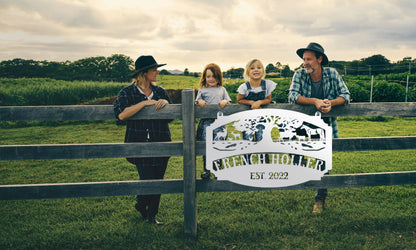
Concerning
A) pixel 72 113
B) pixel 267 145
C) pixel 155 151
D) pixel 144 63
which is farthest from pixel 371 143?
pixel 72 113

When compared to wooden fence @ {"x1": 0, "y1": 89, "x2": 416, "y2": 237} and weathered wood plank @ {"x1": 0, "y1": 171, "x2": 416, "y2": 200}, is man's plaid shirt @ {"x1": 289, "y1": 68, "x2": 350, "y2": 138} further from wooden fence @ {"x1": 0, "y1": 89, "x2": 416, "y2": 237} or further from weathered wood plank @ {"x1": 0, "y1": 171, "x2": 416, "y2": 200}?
weathered wood plank @ {"x1": 0, "y1": 171, "x2": 416, "y2": 200}

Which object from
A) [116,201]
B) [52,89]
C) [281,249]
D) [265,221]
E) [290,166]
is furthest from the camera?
[52,89]

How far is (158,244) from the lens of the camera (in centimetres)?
311

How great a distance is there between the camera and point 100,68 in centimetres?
8894

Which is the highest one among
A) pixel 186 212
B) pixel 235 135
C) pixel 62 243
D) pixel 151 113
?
pixel 151 113

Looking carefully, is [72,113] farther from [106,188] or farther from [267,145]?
[267,145]

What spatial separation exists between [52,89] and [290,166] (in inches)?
810

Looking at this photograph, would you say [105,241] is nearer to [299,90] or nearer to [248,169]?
[248,169]

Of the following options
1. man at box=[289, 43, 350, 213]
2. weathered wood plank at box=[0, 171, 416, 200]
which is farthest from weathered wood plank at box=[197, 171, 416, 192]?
man at box=[289, 43, 350, 213]

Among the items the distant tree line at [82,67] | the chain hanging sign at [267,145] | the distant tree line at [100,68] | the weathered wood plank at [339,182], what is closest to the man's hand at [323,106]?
the chain hanging sign at [267,145]

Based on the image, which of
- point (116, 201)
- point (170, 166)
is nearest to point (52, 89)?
point (170, 166)

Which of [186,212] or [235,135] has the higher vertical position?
[235,135]

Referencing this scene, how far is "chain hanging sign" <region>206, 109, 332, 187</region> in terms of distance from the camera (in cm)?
310

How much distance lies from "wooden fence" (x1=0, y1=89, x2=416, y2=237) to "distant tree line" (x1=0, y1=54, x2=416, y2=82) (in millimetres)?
60663
